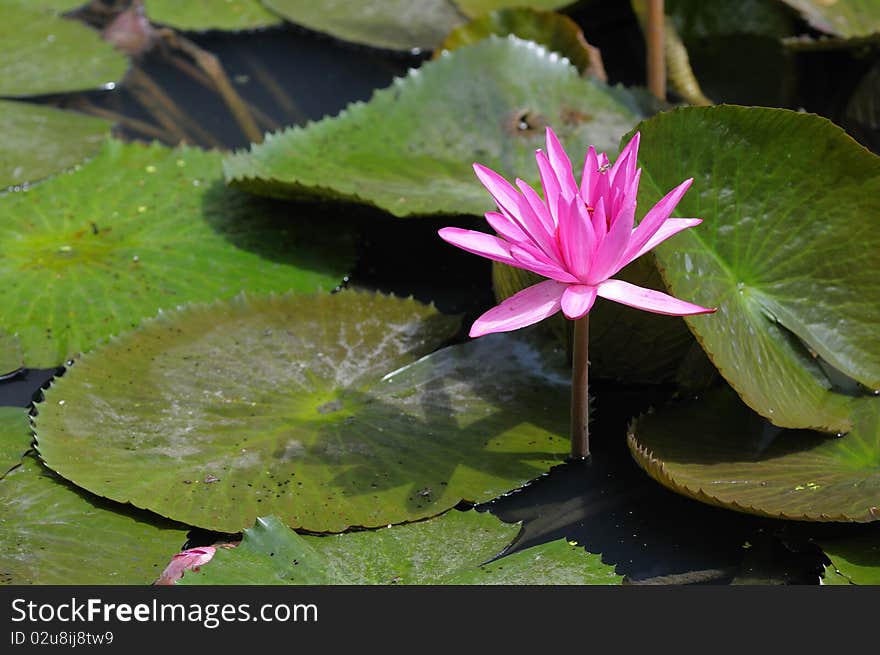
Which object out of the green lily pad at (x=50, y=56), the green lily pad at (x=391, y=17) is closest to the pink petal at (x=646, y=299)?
the green lily pad at (x=391, y=17)

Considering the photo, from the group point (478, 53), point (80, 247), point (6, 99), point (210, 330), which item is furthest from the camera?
point (6, 99)

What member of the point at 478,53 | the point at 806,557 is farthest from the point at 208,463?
the point at 478,53

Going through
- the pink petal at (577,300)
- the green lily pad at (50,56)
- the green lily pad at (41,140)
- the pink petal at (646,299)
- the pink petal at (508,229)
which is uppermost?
the pink petal at (508,229)

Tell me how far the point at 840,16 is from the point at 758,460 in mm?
1838

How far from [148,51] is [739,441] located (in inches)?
101

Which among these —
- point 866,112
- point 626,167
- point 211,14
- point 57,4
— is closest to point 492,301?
point 626,167

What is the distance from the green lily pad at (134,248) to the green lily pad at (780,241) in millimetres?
934

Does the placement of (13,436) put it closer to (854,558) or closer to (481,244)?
(481,244)

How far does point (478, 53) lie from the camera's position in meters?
2.92

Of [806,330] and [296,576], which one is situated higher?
[806,330]

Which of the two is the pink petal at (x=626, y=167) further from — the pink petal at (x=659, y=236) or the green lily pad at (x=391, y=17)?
the green lily pad at (x=391, y=17)

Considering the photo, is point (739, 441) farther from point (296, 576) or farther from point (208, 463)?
point (208, 463)

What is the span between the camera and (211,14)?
3723 mm

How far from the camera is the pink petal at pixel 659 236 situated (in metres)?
1.69
